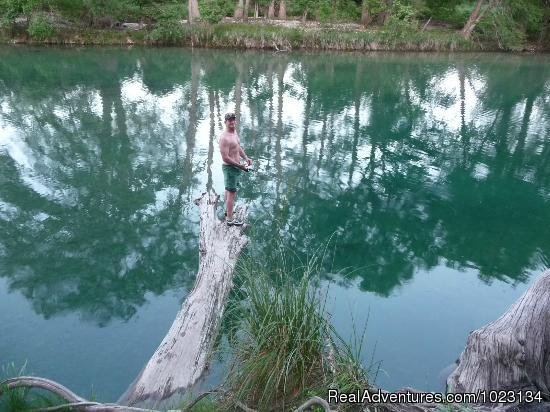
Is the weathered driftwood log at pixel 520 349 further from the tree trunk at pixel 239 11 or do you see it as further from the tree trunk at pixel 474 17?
the tree trunk at pixel 474 17

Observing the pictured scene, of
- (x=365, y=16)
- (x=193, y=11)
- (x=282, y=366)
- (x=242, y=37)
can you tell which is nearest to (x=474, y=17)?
(x=365, y=16)

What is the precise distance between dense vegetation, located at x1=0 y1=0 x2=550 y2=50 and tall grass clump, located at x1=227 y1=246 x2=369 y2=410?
2374cm

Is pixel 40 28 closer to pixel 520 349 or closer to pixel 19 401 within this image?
pixel 19 401

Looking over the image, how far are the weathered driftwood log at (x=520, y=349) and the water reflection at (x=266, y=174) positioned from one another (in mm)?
2334

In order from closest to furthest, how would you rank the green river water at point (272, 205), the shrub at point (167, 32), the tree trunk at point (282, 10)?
1. the green river water at point (272, 205)
2. the shrub at point (167, 32)
3. the tree trunk at point (282, 10)

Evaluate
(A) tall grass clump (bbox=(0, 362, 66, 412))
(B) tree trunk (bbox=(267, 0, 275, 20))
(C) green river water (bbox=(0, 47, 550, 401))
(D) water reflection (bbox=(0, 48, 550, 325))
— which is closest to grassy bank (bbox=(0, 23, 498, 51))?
(B) tree trunk (bbox=(267, 0, 275, 20))

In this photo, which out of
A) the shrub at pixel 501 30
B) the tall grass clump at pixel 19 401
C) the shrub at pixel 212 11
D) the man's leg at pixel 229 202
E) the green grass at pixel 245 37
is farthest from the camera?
the shrub at pixel 501 30

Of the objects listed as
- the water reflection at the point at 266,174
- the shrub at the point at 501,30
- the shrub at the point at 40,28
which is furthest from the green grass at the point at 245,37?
the water reflection at the point at 266,174

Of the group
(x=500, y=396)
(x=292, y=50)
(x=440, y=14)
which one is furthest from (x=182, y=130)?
(x=440, y=14)

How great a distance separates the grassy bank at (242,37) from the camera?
81.4ft

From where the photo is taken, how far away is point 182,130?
1289 cm

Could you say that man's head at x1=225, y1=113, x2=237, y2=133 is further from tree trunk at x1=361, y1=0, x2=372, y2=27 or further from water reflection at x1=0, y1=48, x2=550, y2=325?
tree trunk at x1=361, y1=0, x2=372, y2=27

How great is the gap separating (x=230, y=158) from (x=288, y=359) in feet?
10.9

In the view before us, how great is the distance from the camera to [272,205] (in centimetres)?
848
